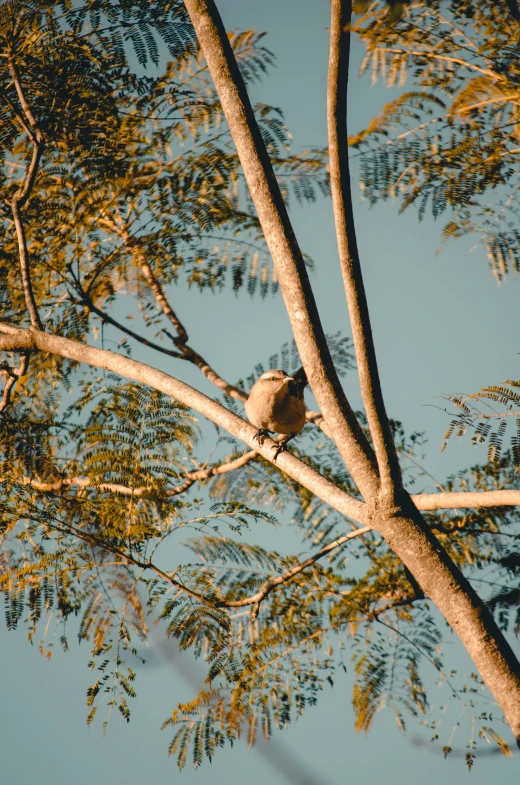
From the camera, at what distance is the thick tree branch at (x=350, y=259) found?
238 centimetres

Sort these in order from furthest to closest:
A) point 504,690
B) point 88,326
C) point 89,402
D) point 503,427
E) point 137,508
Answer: point 88,326 → point 89,402 → point 137,508 → point 503,427 → point 504,690

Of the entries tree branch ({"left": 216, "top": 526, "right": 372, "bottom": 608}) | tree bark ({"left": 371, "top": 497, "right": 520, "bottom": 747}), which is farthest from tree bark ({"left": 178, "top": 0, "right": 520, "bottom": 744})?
tree branch ({"left": 216, "top": 526, "right": 372, "bottom": 608})

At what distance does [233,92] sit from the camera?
9.48 feet

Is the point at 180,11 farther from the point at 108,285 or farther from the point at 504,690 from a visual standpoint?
the point at 504,690

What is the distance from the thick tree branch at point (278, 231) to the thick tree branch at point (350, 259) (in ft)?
1.03

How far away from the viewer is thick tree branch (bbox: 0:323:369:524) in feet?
9.05

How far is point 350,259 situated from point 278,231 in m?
0.53

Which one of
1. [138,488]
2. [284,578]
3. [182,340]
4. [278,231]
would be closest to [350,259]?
[278,231]

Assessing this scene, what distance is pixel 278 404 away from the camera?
13.4ft

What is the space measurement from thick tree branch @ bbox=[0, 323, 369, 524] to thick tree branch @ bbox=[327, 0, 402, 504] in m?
0.31

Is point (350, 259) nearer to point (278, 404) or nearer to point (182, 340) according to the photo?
point (278, 404)

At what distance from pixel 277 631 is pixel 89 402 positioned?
183 centimetres

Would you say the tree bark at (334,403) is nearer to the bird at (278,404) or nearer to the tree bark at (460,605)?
the tree bark at (460,605)

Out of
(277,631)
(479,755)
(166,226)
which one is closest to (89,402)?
(166,226)
